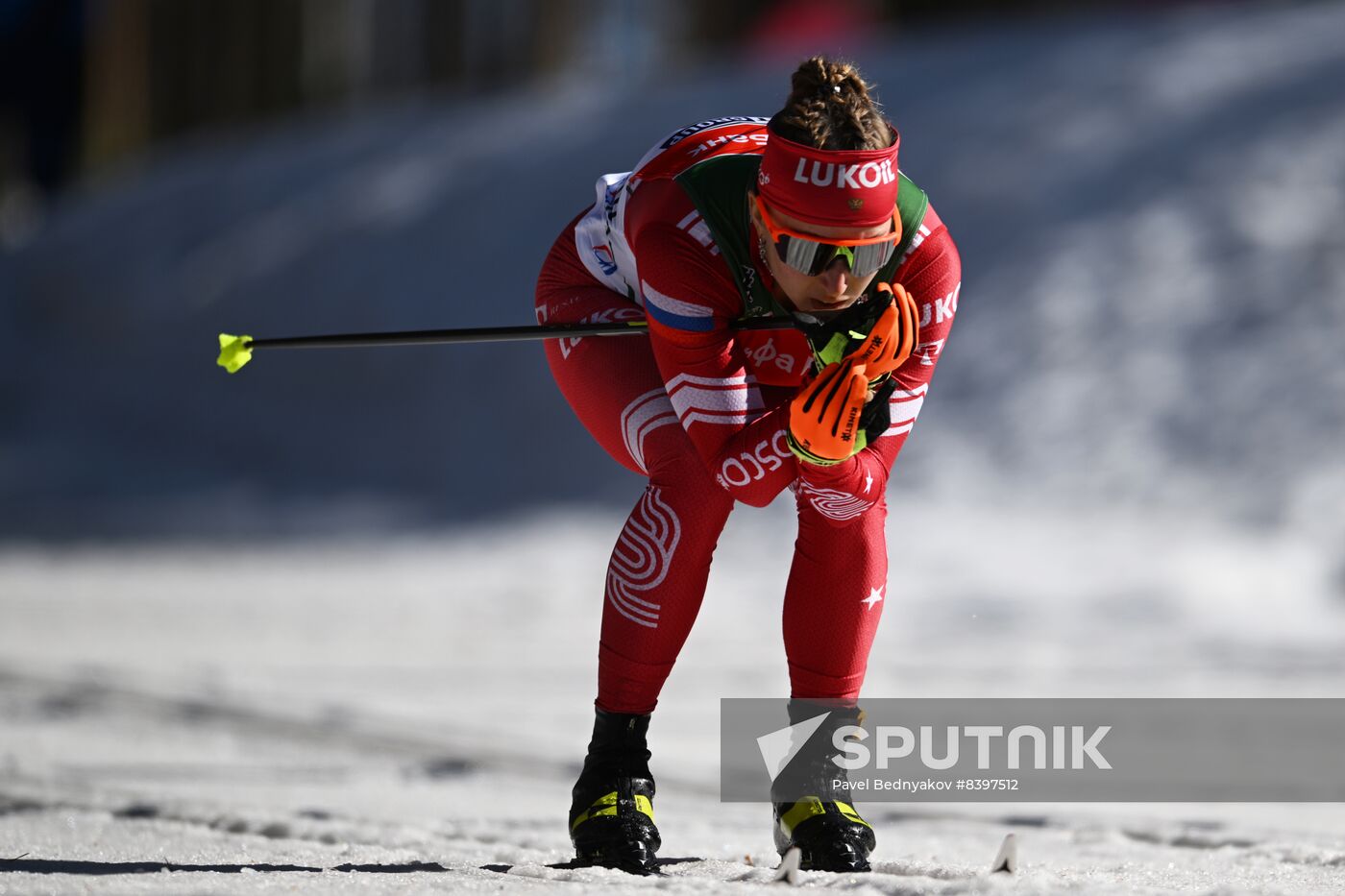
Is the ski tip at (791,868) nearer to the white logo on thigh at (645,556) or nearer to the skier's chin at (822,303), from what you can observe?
the white logo on thigh at (645,556)

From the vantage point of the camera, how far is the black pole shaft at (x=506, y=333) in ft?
8.92

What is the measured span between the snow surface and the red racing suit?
41 cm

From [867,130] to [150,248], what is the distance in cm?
1158

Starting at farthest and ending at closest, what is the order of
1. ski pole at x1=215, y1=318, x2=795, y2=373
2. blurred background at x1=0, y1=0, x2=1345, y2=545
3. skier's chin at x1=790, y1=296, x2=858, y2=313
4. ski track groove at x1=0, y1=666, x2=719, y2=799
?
blurred background at x1=0, y1=0, x2=1345, y2=545 < ski track groove at x1=0, y1=666, x2=719, y2=799 < ski pole at x1=215, y1=318, x2=795, y2=373 < skier's chin at x1=790, y1=296, x2=858, y2=313

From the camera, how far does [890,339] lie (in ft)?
8.32

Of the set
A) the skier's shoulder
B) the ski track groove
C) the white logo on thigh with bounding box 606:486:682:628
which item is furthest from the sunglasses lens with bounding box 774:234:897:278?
the ski track groove

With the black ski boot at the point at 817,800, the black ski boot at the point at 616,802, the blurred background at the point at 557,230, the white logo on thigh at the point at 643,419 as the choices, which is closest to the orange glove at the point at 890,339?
the white logo on thigh at the point at 643,419

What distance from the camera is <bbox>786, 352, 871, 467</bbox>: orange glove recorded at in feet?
8.20

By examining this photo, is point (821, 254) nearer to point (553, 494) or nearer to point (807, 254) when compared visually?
point (807, 254)

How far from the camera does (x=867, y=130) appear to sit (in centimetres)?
260

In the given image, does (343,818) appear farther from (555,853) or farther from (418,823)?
(555,853)

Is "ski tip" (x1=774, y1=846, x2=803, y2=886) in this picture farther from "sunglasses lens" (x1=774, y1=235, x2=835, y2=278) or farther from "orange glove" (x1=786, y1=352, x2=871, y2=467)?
"sunglasses lens" (x1=774, y1=235, x2=835, y2=278)

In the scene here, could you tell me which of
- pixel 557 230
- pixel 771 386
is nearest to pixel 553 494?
pixel 557 230

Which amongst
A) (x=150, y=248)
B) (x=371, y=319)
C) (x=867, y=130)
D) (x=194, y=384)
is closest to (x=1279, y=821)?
(x=867, y=130)
